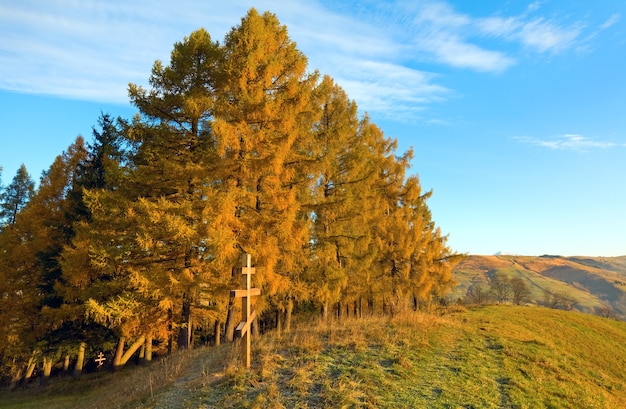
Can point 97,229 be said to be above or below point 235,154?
below

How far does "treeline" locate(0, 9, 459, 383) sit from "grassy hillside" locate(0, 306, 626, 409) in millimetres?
3286

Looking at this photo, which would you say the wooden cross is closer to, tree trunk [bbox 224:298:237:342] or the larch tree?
the larch tree

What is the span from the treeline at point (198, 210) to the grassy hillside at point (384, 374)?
329 cm

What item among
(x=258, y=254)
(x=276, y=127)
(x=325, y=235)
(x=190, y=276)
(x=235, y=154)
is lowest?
A: (x=190, y=276)

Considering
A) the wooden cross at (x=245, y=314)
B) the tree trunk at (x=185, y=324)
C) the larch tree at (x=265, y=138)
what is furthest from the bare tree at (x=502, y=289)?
the wooden cross at (x=245, y=314)

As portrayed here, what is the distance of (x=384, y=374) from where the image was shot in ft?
25.4

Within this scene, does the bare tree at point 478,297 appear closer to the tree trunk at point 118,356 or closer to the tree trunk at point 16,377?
the tree trunk at point 118,356

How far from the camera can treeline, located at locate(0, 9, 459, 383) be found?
1205cm

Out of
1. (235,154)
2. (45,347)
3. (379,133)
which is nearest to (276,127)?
(235,154)

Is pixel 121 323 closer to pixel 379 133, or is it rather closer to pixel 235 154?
pixel 235 154

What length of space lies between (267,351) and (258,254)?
3989 millimetres

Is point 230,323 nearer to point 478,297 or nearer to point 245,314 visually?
point 245,314

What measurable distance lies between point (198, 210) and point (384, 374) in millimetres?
8353

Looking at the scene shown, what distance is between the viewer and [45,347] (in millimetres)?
16391
